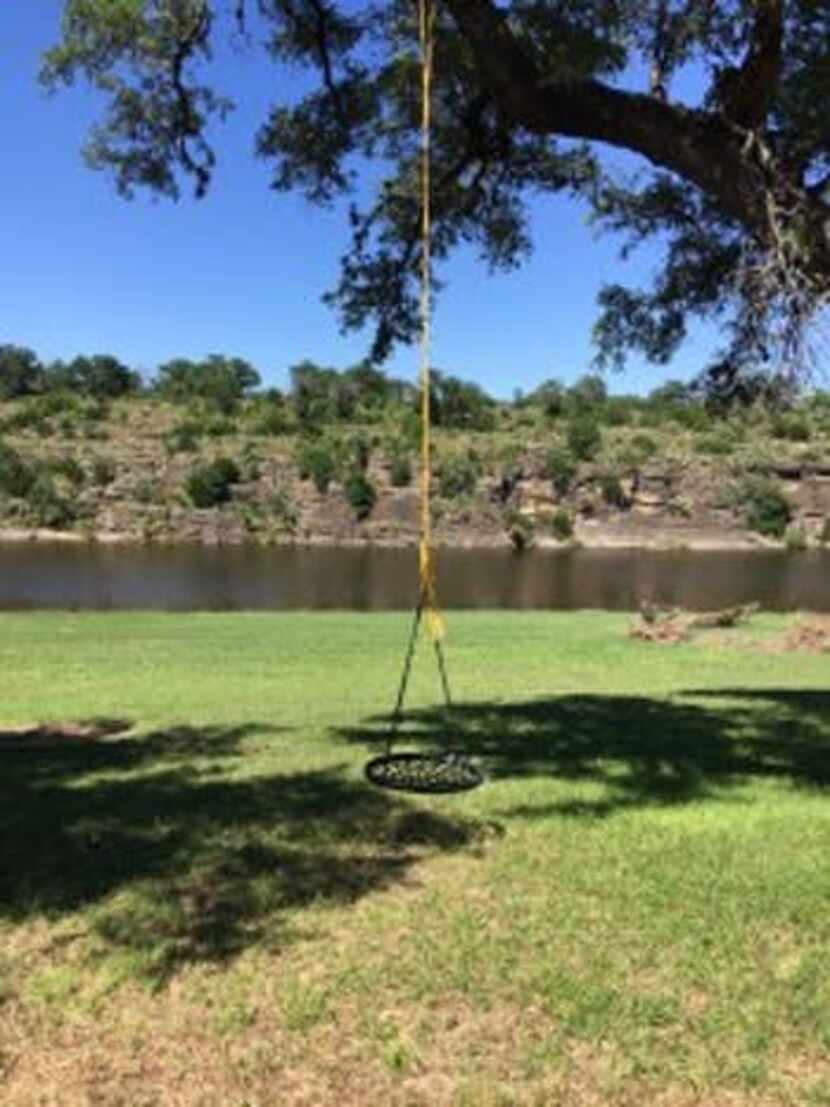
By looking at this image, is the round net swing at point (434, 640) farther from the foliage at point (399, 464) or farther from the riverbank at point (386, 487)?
the foliage at point (399, 464)

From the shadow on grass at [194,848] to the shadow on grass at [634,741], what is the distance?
100 cm

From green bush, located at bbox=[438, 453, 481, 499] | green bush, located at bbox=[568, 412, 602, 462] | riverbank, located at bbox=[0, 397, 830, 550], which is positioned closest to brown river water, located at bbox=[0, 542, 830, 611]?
riverbank, located at bbox=[0, 397, 830, 550]

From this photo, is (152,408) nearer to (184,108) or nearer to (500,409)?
(500,409)

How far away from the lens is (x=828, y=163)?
9.62 meters

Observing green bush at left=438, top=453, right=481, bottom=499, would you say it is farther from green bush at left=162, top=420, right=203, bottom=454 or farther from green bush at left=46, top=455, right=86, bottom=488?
green bush at left=46, top=455, right=86, bottom=488

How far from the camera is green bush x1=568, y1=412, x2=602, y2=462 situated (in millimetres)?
93875

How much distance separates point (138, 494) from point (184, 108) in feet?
239

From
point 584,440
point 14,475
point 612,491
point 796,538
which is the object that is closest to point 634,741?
point 14,475

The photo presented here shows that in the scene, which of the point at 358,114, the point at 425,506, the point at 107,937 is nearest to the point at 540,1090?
the point at 107,937

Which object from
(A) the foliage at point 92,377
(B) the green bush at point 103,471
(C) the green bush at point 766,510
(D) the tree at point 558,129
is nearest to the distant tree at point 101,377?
(A) the foliage at point 92,377

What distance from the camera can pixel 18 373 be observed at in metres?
112

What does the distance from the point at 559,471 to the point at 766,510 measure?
44.6 feet

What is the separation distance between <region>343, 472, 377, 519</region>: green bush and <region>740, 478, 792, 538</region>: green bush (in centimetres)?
2464

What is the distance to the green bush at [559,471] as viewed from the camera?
90062 millimetres
